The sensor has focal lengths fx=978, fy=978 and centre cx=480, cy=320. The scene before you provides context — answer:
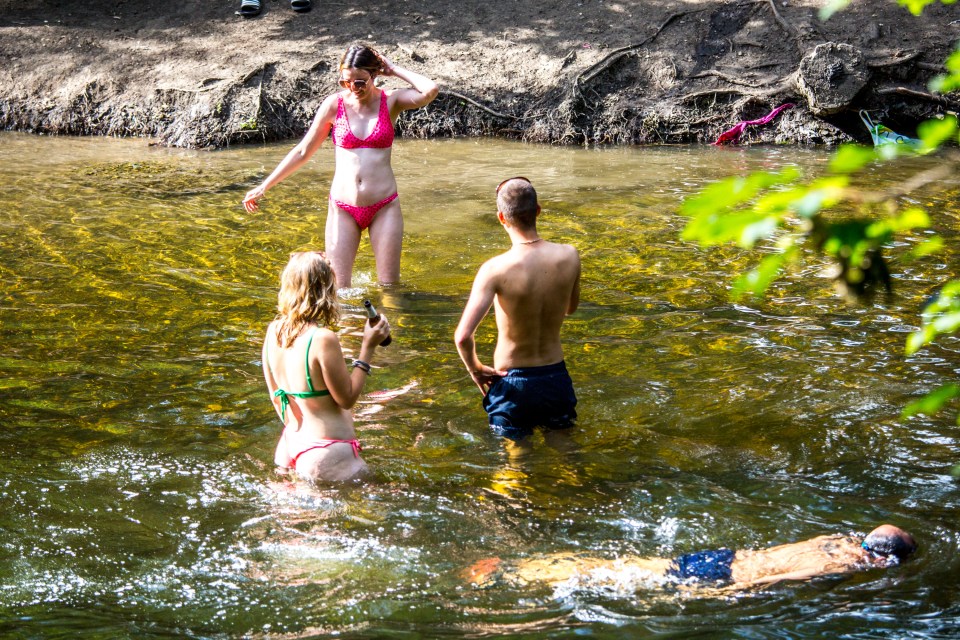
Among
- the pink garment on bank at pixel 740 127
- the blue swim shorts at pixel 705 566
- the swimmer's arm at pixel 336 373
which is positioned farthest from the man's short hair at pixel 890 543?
the pink garment on bank at pixel 740 127

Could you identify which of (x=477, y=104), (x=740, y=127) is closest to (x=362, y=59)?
(x=477, y=104)

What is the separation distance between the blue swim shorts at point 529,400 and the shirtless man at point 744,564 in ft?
3.71

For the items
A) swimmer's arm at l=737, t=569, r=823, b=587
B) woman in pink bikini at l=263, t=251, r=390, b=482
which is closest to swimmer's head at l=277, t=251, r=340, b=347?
woman in pink bikini at l=263, t=251, r=390, b=482

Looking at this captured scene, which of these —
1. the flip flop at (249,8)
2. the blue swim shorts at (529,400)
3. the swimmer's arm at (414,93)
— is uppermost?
the flip flop at (249,8)

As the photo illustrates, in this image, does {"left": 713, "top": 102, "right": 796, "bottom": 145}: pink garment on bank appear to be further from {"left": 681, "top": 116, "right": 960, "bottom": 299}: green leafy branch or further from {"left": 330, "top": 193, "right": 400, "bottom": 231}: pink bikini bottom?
{"left": 681, "top": 116, "right": 960, "bottom": 299}: green leafy branch

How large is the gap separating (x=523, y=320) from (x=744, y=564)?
1.67 metres

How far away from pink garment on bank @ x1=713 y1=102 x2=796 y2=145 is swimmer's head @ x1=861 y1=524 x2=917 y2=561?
11.9 m

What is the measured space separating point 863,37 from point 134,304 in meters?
12.9

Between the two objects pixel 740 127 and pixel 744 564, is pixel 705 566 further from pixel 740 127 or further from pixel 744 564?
pixel 740 127

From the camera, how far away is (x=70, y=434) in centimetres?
570

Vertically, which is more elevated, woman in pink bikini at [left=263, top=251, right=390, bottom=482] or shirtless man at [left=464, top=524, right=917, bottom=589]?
woman in pink bikini at [left=263, top=251, right=390, bottom=482]

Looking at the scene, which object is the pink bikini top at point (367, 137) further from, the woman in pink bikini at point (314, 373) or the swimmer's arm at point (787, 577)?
the swimmer's arm at point (787, 577)

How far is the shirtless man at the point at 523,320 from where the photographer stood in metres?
4.96

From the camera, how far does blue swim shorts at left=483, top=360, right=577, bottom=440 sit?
16.9 ft
